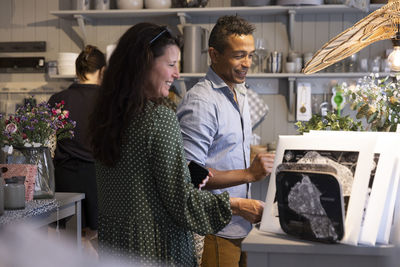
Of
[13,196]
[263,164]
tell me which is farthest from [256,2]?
[263,164]

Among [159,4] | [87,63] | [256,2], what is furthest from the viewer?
[159,4]

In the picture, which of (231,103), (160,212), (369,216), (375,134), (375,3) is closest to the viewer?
(369,216)

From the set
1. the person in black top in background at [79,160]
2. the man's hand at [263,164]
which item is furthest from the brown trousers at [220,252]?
the person in black top in background at [79,160]

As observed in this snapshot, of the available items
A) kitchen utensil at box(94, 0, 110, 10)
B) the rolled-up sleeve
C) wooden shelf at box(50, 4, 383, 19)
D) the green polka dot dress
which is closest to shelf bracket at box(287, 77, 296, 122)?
wooden shelf at box(50, 4, 383, 19)

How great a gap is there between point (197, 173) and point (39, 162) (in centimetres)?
113

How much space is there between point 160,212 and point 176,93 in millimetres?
2970

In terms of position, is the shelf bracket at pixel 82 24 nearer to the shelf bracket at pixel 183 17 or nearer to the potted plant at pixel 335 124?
the shelf bracket at pixel 183 17

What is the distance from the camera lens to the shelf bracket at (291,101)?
4.26 metres

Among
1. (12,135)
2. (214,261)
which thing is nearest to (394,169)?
(214,261)

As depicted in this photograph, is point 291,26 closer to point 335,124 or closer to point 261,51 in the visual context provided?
point 261,51

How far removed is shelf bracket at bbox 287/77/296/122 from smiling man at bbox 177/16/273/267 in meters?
1.99

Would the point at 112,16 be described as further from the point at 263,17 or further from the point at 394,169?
the point at 394,169

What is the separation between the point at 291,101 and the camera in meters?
4.32

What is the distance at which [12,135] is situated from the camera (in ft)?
7.75
